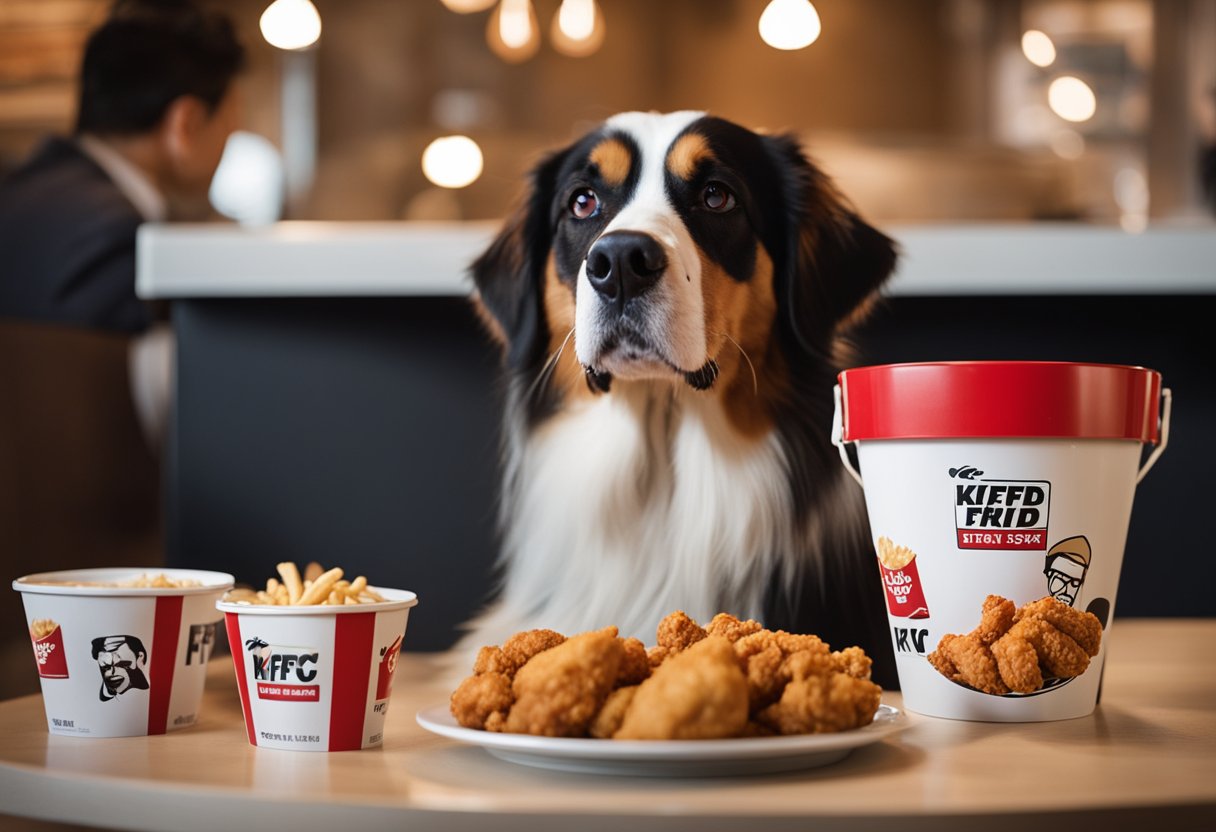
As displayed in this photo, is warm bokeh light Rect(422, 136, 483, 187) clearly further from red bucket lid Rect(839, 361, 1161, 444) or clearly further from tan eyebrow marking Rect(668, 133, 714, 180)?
red bucket lid Rect(839, 361, 1161, 444)

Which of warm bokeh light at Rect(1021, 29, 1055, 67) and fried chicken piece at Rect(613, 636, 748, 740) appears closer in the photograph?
fried chicken piece at Rect(613, 636, 748, 740)

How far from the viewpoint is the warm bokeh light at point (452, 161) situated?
15.8ft

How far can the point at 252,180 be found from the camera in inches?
201

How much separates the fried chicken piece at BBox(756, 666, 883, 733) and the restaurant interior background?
3.75m

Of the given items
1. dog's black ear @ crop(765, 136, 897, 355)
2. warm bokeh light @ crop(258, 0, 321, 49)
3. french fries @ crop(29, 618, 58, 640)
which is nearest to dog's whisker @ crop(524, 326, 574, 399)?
dog's black ear @ crop(765, 136, 897, 355)


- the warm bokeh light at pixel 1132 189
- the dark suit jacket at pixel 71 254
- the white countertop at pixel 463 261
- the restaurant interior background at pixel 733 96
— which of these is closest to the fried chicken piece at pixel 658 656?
the white countertop at pixel 463 261

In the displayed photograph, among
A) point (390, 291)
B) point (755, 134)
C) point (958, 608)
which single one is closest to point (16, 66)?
point (390, 291)

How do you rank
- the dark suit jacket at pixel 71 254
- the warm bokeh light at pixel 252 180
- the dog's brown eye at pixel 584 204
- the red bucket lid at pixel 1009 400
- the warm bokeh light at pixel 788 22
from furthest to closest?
the warm bokeh light at pixel 252 180 < the warm bokeh light at pixel 788 22 < the dark suit jacket at pixel 71 254 < the dog's brown eye at pixel 584 204 < the red bucket lid at pixel 1009 400

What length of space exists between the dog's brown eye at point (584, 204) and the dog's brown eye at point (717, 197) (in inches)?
4.3

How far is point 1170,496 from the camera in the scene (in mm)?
1485

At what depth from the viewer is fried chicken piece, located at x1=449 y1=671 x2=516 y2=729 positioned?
826mm

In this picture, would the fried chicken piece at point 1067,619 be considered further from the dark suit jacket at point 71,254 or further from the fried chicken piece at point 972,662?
the dark suit jacket at point 71,254

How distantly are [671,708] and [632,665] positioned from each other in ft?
0.31

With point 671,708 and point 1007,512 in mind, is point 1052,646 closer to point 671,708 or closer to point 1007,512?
point 1007,512
